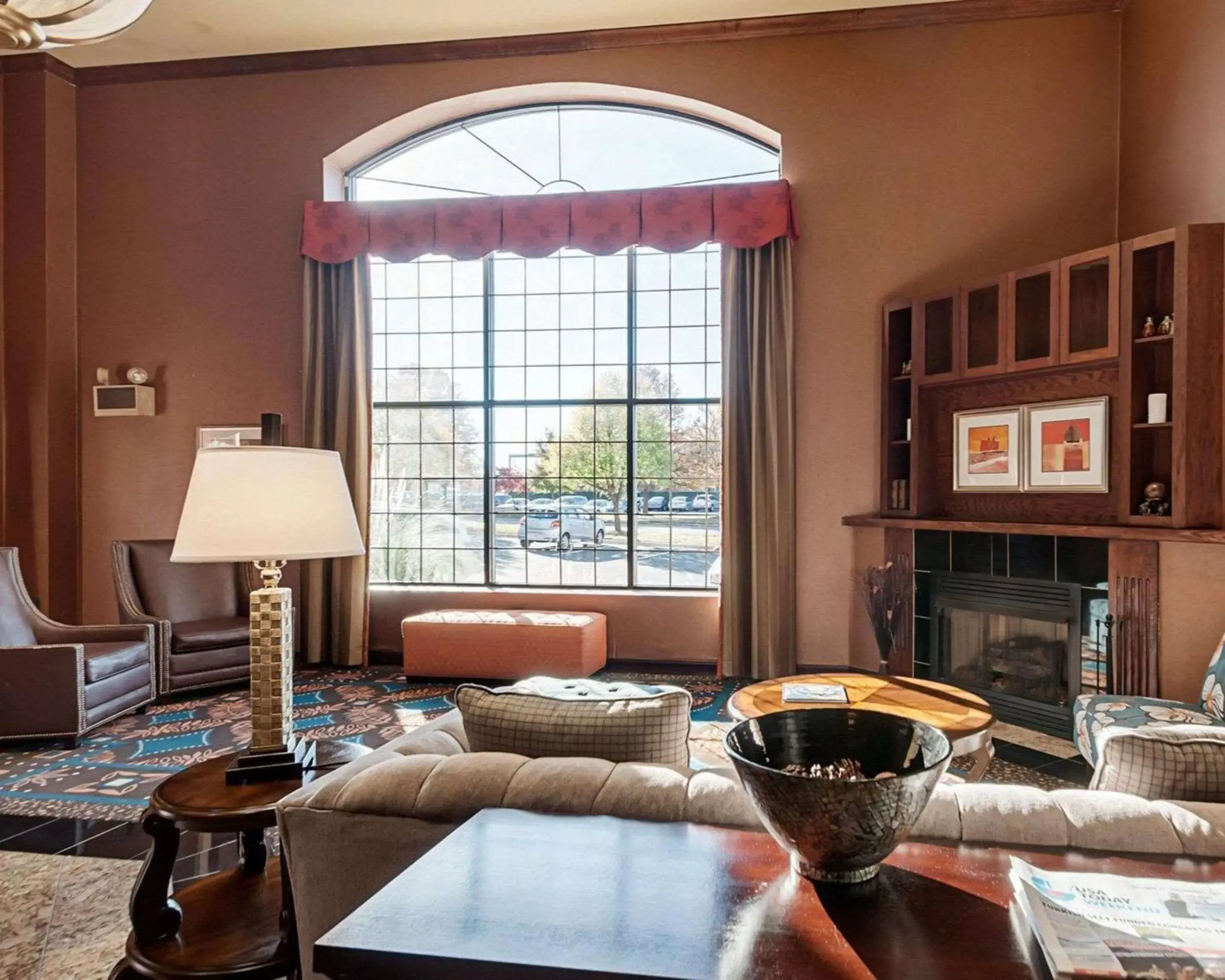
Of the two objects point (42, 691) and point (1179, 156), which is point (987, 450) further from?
point (42, 691)

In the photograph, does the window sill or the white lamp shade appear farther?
the window sill

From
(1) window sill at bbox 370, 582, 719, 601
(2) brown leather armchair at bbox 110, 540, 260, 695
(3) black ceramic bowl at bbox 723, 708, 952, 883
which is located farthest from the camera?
(1) window sill at bbox 370, 582, 719, 601

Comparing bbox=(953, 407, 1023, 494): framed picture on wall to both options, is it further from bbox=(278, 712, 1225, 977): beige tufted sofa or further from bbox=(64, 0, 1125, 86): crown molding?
bbox=(278, 712, 1225, 977): beige tufted sofa

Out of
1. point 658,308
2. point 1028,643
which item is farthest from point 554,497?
point 1028,643

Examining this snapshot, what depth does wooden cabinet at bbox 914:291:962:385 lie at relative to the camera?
4.49 meters

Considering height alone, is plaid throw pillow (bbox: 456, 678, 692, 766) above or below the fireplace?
above

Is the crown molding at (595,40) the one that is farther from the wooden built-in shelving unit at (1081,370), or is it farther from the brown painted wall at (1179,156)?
the wooden built-in shelving unit at (1081,370)

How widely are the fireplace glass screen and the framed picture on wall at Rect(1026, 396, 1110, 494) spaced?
2.34 ft

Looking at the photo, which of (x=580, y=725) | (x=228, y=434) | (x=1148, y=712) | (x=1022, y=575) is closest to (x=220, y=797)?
(x=580, y=725)

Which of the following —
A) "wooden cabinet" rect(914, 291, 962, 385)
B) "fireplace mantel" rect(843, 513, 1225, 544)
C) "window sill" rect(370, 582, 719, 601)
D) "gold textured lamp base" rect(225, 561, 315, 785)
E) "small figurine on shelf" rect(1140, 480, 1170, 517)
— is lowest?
"window sill" rect(370, 582, 719, 601)

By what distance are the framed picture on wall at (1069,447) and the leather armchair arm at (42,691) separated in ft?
15.9

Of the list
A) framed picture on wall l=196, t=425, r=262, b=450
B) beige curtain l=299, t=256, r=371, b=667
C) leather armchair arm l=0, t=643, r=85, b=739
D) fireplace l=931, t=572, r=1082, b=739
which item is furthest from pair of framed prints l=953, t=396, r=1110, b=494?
leather armchair arm l=0, t=643, r=85, b=739

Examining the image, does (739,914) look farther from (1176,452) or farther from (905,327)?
(905,327)

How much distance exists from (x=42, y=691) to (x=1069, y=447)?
5148 mm
